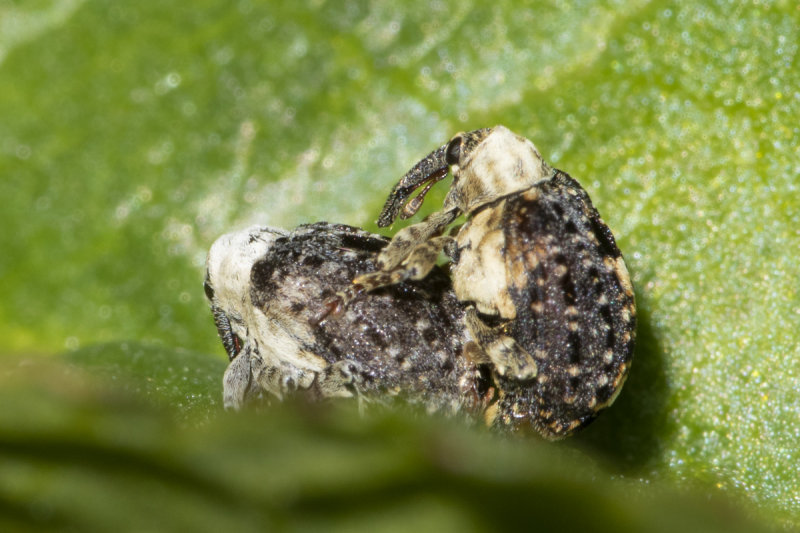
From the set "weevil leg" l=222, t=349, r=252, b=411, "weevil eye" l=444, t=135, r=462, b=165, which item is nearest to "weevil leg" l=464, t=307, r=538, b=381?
"weevil eye" l=444, t=135, r=462, b=165

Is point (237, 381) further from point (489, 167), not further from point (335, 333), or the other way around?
point (489, 167)

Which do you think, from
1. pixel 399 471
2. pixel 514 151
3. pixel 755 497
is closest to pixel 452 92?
pixel 514 151

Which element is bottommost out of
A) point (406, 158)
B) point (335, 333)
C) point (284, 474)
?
point (284, 474)

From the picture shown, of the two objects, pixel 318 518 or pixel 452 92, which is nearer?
pixel 318 518

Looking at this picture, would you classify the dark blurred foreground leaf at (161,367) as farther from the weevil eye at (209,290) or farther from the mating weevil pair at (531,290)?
the mating weevil pair at (531,290)

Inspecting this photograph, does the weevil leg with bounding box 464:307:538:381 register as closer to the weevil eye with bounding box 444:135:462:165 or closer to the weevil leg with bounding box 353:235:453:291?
the weevil leg with bounding box 353:235:453:291

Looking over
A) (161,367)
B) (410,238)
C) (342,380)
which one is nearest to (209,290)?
(161,367)

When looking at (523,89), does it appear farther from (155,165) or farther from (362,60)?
(155,165)
